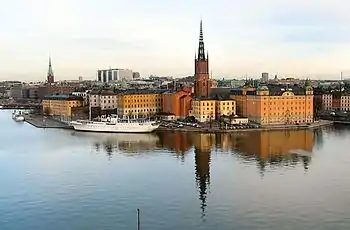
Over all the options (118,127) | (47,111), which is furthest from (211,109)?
(47,111)

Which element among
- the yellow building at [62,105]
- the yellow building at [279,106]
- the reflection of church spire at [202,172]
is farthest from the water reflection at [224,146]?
the yellow building at [62,105]

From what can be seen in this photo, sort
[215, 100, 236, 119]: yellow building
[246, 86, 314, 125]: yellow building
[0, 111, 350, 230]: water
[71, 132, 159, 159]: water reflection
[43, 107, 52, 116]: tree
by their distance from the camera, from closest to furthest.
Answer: [0, 111, 350, 230]: water → [71, 132, 159, 159]: water reflection → [246, 86, 314, 125]: yellow building → [215, 100, 236, 119]: yellow building → [43, 107, 52, 116]: tree

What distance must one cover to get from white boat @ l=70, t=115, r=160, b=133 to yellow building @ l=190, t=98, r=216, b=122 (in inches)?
56.9

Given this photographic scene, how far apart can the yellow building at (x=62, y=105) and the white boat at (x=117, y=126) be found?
3.68 meters

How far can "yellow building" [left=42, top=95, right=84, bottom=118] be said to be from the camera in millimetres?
18266

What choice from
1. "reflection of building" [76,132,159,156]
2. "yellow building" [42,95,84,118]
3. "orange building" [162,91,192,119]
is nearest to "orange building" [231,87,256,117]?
"orange building" [162,91,192,119]

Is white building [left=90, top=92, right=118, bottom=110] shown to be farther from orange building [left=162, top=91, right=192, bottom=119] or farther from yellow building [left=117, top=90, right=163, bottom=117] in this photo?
orange building [left=162, top=91, right=192, bottom=119]

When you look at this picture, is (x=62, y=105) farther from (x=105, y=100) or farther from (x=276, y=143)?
(x=276, y=143)

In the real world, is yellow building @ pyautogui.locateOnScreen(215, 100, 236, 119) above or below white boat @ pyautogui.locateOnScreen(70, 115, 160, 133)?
above

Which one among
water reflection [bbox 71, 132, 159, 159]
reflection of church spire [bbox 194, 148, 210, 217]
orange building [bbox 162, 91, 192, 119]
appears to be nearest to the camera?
reflection of church spire [bbox 194, 148, 210, 217]

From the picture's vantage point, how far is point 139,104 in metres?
16.9

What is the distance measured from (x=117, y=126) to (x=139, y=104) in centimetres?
320

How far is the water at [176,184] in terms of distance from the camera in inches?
205

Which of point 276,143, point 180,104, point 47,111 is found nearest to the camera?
point 276,143
